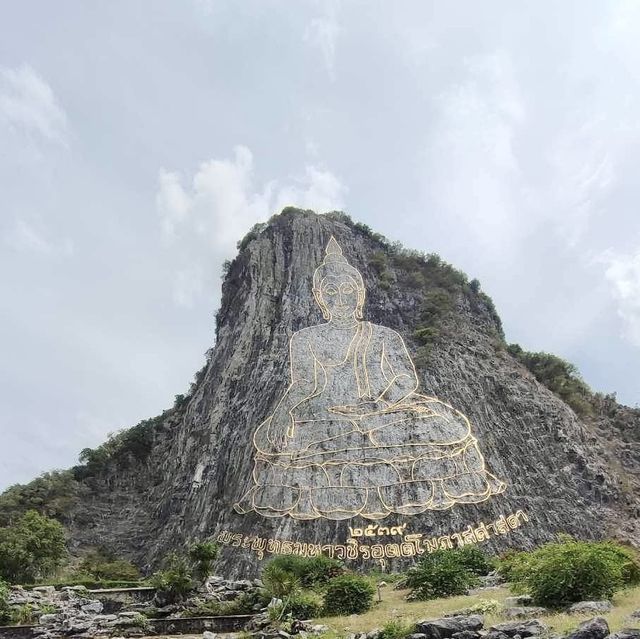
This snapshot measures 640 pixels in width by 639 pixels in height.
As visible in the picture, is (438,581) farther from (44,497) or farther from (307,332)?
(44,497)

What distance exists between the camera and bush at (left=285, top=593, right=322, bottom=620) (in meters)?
14.2

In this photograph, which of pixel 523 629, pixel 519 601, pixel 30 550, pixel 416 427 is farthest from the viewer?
pixel 416 427

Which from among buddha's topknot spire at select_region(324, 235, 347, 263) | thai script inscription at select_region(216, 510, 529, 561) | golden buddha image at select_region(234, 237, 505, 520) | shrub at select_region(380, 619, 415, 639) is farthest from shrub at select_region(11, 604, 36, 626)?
buddha's topknot spire at select_region(324, 235, 347, 263)

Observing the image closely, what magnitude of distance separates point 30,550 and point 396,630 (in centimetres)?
1777

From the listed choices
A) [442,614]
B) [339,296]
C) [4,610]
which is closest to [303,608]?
[442,614]

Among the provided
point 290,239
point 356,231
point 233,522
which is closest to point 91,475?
point 233,522

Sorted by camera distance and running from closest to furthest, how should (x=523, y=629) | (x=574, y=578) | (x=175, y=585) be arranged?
(x=523, y=629), (x=574, y=578), (x=175, y=585)

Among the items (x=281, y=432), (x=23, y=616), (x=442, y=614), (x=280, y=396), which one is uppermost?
(x=280, y=396)

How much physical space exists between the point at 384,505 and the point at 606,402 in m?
16.5

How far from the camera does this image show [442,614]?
12.5 m

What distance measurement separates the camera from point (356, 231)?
141 ft

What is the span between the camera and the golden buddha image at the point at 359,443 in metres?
25.2

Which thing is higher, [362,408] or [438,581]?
[362,408]

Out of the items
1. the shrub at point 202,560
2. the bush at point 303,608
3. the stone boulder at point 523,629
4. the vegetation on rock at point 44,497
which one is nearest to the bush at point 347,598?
the bush at point 303,608
